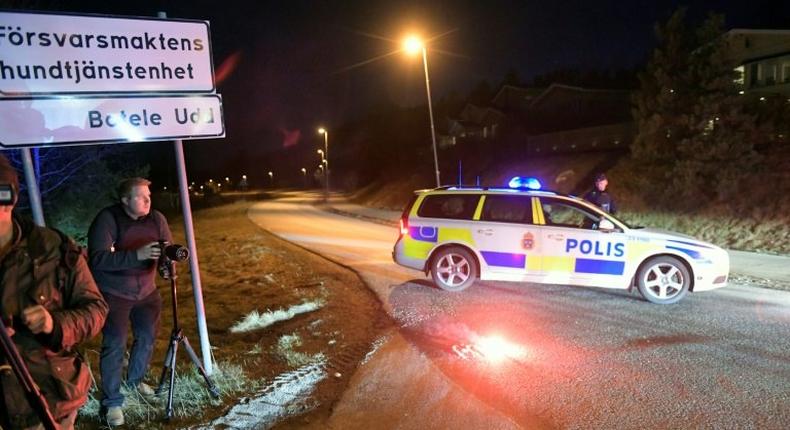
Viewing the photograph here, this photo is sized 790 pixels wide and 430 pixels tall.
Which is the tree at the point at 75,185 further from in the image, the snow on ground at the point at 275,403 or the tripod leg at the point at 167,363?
the snow on ground at the point at 275,403

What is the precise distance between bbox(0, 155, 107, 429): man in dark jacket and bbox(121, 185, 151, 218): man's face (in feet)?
4.59

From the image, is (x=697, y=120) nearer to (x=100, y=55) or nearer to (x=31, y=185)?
(x=100, y=55)

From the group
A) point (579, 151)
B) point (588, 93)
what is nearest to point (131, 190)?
point (579, 151)

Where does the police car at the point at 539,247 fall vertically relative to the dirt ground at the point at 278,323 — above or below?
above

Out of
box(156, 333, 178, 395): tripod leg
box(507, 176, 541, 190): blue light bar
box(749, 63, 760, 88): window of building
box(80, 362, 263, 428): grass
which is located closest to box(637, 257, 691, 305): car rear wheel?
box(507, 176, 541, 190): blue light bar

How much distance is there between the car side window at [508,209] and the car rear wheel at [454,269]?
69 cm

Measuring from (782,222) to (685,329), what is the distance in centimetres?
900

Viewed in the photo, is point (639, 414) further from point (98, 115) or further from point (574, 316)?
point (98, 115)

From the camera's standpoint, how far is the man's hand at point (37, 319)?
6.16 feet

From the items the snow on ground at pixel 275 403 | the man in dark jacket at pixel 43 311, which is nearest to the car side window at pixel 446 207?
the snow on ground at pixel 275 403

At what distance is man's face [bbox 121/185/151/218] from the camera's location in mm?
3607

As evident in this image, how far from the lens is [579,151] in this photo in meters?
28.0

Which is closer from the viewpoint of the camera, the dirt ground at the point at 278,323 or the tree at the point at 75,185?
the dirt ground at the point at 278,323

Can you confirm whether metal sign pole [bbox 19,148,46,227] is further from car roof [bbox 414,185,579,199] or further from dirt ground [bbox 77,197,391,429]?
car roof [bbox 414,185,579,199]
